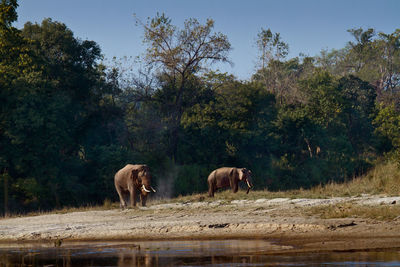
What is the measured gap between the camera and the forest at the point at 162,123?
106 feet

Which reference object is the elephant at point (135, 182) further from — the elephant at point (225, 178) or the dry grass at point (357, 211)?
the dry grass at point (357, 211)

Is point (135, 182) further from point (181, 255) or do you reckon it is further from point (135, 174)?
point (181, 255)

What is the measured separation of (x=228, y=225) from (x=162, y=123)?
25851 mm

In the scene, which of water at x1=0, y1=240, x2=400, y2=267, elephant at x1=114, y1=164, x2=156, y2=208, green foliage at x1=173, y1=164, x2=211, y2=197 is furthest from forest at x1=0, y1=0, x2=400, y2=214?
water at x1=0, y1=240, x2=400, y2=267

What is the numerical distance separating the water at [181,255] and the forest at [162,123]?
707 inches

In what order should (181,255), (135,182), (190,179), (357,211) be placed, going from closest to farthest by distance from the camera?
(181,255), (357,211), (135,182), (190,179)

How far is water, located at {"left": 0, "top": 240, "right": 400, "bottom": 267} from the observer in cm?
1018

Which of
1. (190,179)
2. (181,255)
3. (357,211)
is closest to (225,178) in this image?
(357,211)

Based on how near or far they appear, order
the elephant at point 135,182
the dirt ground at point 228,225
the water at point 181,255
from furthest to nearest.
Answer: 1. the elephant at point 135,182
2. the dirt ground at point 228,225
3. the water at point 181,255

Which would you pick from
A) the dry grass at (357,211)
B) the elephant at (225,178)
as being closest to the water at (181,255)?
the dry grass at (357,211)

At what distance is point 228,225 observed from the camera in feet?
49.6

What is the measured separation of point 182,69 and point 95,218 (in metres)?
23.5

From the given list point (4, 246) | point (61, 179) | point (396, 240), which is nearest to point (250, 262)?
point (396, 240)

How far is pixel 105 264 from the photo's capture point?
11.0m
